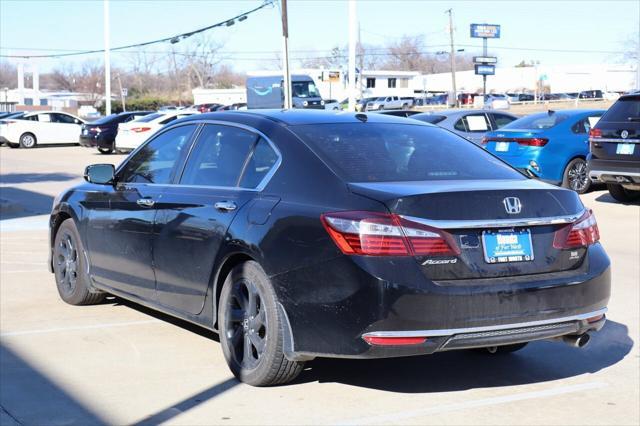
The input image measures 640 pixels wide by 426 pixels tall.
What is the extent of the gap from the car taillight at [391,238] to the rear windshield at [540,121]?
41.8 feet

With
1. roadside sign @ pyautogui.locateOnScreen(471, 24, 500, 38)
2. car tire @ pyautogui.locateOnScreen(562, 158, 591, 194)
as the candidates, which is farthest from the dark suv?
roadside sign @ pyautogui.locateOnScreen(471, 24, 500, 38)

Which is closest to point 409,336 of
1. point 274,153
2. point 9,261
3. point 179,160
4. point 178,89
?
point 274,153

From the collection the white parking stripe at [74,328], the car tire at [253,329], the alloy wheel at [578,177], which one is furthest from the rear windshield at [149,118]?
the car tire at [253,329]

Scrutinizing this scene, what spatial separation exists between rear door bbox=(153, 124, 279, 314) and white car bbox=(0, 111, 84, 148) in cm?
3289

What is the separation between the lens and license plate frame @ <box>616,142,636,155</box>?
14.2 m

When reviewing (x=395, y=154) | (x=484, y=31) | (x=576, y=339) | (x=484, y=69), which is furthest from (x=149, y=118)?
(x=484, y=31)

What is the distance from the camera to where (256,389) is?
210 inches

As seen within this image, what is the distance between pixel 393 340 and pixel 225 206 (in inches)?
58.5

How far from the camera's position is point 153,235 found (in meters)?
6.25

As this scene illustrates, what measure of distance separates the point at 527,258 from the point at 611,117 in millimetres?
10353

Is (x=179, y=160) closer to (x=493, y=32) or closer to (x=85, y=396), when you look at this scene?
(x=85, y=396)

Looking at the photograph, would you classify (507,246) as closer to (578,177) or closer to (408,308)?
(408,308)

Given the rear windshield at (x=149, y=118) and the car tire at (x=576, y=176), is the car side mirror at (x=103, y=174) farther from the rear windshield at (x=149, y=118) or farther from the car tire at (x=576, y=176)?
the rear windshield at (x=149, y=118)

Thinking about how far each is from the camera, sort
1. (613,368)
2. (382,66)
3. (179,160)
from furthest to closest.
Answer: (382,66)
(179,160)
(613,368)
